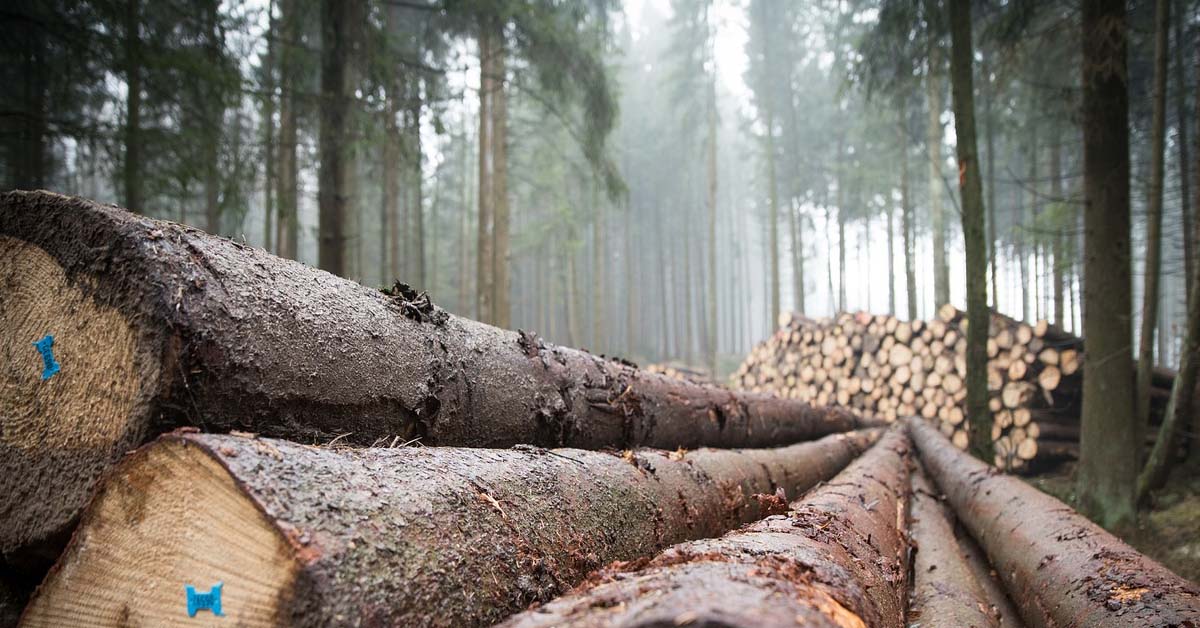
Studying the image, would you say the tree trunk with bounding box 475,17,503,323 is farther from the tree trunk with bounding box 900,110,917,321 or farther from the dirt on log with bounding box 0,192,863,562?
the tree trunk with bounding box 900,110,917,321

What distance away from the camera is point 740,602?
0.95 m

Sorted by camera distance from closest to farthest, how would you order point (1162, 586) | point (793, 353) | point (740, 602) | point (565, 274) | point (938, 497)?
1. point (740, 602)
2. point (1162, 586)
3. point (938, 497)
4. point (793, 353)
5. point (565, 274)

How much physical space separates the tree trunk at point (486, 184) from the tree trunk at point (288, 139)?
278 cm

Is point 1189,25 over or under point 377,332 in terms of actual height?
over

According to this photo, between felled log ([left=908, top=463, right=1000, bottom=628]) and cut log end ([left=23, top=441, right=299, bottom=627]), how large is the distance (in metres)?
2.42

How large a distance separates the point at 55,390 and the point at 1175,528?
700 centimetres

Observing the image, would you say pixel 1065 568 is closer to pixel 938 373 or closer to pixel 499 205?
pixel 938 373

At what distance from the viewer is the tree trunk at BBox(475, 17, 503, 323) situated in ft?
33.5

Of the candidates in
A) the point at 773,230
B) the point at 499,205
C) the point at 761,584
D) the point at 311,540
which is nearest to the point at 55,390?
the point at 311,540

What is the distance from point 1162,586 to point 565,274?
27713mm

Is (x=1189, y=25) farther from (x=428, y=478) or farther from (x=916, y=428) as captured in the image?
(x=428, y=478)

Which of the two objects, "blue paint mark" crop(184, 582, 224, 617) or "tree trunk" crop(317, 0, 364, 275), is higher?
"tree trunk" crop(317, 0, 364, 275)

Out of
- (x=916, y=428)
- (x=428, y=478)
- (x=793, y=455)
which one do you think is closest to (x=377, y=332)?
(x=428, y=478)

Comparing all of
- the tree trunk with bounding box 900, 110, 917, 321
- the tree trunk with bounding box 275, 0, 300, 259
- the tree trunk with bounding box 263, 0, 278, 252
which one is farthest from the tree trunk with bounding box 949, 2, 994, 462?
the tree trunk with bounding box 900, 110, 917, 321
